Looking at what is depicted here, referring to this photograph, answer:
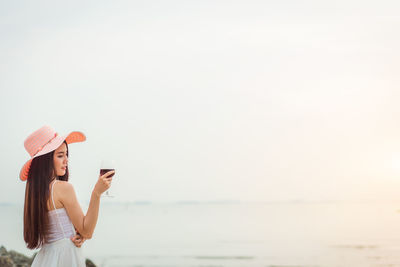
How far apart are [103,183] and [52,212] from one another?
1.38ft

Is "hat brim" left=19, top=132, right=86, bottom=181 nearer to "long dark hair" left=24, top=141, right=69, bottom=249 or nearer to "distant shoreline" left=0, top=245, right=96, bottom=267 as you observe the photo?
"long dark hair" left=24, top=141, right=69, bottom=249

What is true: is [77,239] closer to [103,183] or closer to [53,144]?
[103,183]

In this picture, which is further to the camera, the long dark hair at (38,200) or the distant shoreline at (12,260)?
the distant shoreline at (12,260)

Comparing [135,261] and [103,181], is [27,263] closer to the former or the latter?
[103,181]

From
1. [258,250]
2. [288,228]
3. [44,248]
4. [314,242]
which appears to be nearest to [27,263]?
[44,248]

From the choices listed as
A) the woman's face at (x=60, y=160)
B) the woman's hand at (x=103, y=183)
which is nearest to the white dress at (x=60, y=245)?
the woman's face at (x=60, y=160)

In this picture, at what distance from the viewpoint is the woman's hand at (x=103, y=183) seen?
3215 millimetres

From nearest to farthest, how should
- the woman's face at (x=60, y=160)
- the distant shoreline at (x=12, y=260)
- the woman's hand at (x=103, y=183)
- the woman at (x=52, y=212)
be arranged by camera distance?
the woman's hand at (x=103, y=183), the woman at (x=52, y=212), the woman's face at (x=60, y=160), the distant shoreline at (x=12, y=260)

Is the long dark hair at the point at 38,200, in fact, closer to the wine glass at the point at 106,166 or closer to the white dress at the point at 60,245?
the white dress at the point at 60,245

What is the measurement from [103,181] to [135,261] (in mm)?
20989

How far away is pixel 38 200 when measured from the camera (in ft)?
11.0

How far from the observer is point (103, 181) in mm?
3213

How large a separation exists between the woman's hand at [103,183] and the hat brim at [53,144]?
389 mm

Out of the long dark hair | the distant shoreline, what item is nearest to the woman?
the long dark hair
